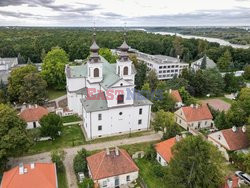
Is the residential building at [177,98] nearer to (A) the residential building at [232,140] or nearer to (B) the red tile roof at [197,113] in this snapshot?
(B) the red tile roof at [197,113]

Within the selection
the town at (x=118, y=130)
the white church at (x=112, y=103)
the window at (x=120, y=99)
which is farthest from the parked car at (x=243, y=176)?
the window at (x=120, y=99)

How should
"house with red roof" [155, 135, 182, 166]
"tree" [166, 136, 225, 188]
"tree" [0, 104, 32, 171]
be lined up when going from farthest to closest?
"house with red roof" [155, 135, 182, 166]
"tree" [0, 104, 32, 171]
"tree" [166, 136, 225, 188]

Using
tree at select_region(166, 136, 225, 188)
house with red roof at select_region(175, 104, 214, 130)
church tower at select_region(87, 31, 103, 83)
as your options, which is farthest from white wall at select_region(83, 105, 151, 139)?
tree at select_region(166, 136, 225, 188)

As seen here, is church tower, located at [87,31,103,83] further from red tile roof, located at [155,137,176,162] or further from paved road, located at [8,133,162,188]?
red tile roof, located at [155,137,176,162]

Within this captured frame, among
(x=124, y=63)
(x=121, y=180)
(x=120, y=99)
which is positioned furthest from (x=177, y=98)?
(x=121, y=180)

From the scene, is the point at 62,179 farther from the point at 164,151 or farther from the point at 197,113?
the point at 197,113
